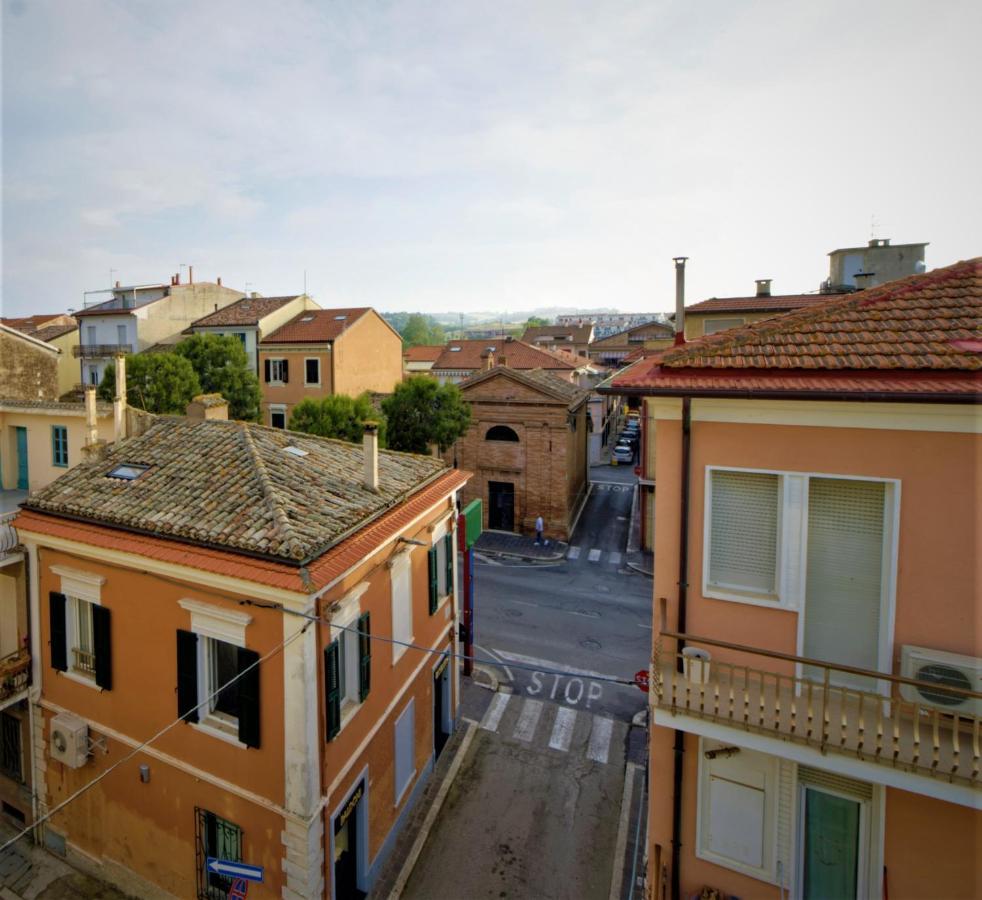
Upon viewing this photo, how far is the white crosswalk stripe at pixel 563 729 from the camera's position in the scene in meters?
13.6

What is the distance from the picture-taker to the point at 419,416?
24.8 meters

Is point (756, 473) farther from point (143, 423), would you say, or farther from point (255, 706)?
point (143, 423)

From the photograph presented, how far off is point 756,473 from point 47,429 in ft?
66.1

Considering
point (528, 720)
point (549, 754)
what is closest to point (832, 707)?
point (549, 754)

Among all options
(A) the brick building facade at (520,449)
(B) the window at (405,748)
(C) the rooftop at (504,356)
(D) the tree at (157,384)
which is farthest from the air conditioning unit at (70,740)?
(C) the rooftop at (504,356)

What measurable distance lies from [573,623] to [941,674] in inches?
549

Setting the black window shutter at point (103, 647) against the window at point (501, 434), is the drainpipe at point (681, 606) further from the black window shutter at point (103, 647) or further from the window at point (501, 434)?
the window at point (501, 434)

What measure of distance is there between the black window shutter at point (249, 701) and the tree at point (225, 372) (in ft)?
71.4

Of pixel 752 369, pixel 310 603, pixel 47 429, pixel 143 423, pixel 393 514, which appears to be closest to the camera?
pixel 752 369

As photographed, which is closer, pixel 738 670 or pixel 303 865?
pixel 738 670

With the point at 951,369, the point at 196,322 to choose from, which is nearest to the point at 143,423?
the point at 951,369

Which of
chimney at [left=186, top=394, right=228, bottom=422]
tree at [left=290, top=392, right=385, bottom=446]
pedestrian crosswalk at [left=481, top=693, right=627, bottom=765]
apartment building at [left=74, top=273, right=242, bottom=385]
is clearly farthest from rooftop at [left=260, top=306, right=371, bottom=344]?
pedestrian crosswalk at [left=481, top=693, right=627, bottom=765]

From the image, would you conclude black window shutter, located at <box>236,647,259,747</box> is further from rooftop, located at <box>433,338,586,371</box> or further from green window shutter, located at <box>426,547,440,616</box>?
rooftop, located at <box>433,338,586,371</box>

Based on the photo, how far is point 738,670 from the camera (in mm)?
6727
